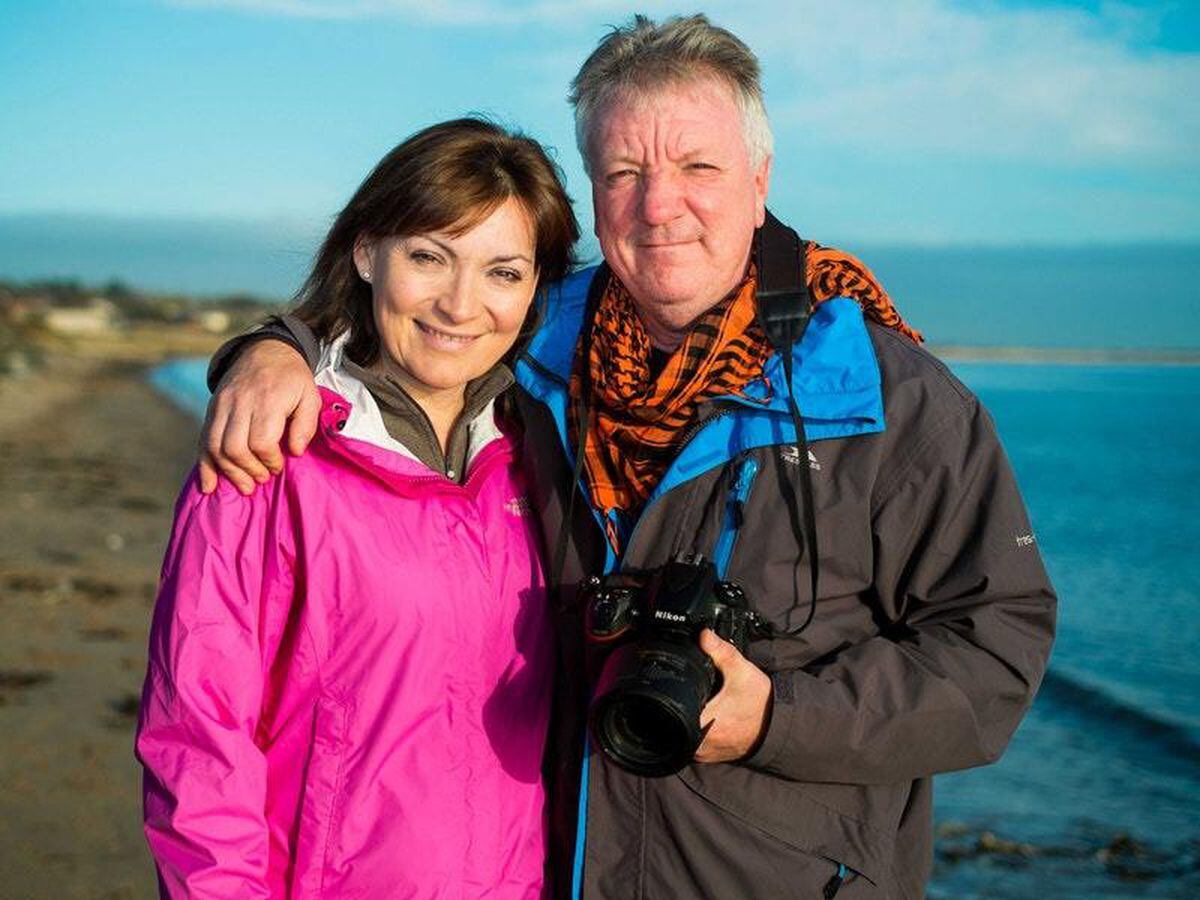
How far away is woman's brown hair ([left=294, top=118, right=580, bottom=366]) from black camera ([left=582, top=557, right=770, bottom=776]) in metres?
0.82

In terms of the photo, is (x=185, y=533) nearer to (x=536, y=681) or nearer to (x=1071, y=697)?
(x=536, y=681)

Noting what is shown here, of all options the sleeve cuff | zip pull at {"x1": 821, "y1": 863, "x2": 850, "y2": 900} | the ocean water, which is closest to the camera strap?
the sleeve cuff

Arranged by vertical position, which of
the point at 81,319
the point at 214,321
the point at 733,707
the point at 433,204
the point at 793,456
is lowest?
the point at 81,319

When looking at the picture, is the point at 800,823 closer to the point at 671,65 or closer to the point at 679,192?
the point at 679,192

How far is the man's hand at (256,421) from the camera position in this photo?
2.37 meters

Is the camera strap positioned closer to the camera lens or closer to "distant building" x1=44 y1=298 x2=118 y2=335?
the camera lens

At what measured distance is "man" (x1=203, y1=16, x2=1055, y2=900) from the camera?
7.79 ft

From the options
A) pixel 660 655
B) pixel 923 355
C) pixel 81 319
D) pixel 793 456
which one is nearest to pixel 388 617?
pixel 660 655

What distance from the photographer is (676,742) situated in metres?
2.17

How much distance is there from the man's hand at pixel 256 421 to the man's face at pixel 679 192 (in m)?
0.72

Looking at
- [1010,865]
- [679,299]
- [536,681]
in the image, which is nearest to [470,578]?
Answer: [536,681]

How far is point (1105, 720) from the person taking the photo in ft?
27.1

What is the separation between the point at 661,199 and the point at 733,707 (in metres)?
1.01

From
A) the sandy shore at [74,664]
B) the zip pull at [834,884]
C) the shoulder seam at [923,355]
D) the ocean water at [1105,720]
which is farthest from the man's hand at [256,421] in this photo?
the ocean water at [1105,720]
